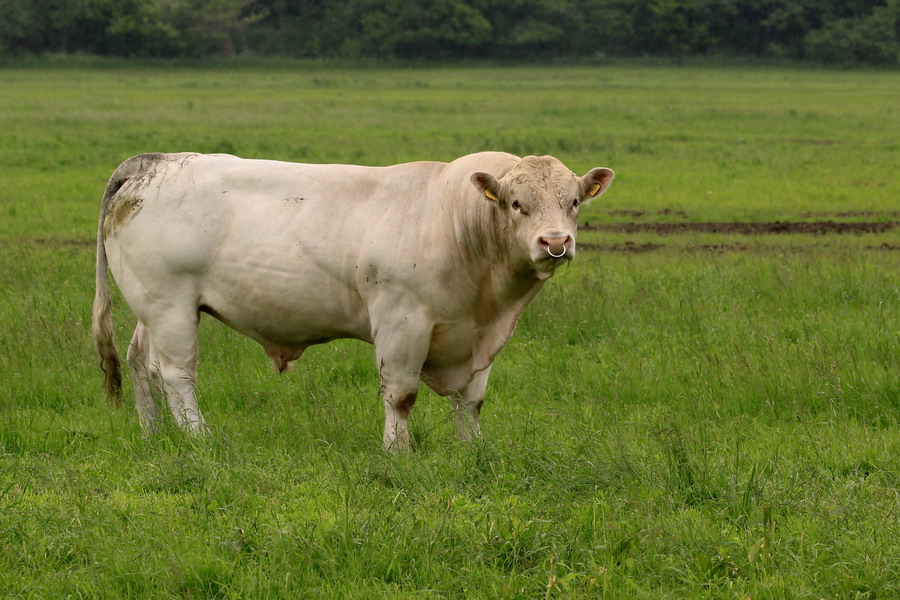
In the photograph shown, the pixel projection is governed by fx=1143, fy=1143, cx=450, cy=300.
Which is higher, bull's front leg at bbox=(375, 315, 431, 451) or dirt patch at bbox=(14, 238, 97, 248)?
bull's front leg at bbox=(375, 315, 431, 451)

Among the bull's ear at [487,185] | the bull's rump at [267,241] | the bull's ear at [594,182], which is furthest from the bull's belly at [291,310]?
→ the bull's ear at [594,182]

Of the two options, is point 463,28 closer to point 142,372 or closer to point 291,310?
point 142,372

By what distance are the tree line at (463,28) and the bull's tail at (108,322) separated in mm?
59327

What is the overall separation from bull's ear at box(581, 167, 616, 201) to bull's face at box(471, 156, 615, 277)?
0.04 feet

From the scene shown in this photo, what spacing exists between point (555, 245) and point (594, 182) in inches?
30.4

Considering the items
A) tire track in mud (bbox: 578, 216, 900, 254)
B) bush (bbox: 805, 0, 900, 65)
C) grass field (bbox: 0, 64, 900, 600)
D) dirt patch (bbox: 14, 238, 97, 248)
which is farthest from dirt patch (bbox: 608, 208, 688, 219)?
bush (bbox: 805, 0, 900, 65)

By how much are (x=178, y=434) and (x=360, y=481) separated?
1376 millimetres

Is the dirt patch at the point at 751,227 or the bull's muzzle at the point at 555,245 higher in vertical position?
the bull's muzzle at the point at 555,245

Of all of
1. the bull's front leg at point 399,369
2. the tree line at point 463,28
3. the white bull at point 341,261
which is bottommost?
the tree line at point 463,28

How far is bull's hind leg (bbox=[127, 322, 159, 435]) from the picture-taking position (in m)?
6.94

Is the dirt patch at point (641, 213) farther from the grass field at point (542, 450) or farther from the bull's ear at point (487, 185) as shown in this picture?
the bull's ear at point (487, 185)

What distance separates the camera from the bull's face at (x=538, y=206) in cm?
574

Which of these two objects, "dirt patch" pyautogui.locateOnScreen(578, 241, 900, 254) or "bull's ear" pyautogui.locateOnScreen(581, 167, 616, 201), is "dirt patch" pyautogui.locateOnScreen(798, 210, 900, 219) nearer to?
"dirt patch" pyautogui.locateOnScreen(578, 241, 900, 254)

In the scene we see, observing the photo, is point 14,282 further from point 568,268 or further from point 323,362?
point 568,268
